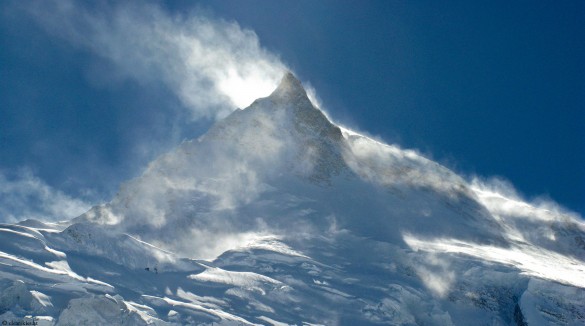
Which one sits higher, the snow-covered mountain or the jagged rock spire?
the jagged rock spire

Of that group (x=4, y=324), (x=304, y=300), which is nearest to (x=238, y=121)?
(x=304, y=300)

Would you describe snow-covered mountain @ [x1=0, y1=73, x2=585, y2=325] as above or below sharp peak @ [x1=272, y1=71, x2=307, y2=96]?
below

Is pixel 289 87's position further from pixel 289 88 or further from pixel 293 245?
pixel 293 245

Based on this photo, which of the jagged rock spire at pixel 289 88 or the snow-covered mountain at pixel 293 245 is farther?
the jagged rock spire at pixel 289 88

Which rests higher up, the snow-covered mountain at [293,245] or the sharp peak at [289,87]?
the sharp peak at [289,87]

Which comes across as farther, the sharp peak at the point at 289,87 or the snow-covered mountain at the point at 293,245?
the sharp peak at the point at 289,87

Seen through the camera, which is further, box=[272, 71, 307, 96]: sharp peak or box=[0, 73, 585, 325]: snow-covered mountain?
box=[272, 71, 307, 96]: sharp peak

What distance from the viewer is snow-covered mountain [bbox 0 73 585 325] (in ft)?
154

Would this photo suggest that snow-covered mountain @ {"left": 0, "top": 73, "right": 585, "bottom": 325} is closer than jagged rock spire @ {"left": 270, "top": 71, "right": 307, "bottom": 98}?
Yes

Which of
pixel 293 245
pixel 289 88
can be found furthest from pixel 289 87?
pixel 293 245

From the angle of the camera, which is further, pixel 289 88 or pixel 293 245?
pixel 289 88

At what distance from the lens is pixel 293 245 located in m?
63.8

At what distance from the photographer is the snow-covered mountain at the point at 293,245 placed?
154ft

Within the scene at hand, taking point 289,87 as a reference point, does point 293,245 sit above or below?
below
